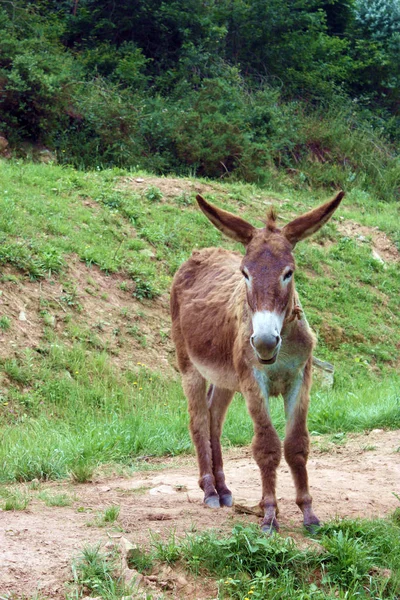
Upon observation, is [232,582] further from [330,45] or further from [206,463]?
[330,45]

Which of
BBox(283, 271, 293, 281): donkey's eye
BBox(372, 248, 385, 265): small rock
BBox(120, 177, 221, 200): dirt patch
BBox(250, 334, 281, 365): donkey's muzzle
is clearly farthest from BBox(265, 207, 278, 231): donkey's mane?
BBox(372, 248, 385, 265): small rock

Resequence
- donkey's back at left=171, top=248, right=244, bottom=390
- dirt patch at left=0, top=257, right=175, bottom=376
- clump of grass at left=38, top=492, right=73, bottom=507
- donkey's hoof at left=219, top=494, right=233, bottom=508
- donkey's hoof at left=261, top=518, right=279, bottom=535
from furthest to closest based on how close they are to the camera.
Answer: dirt patch at left=0, top=257, right=175, bottom=376 → donkey's hoof at left=219, top=494, right=233, bottom=508 → donkey's back at left=171, top=248, right=244, bottom=390 → clump of grass at left=38, top=492, right=73, bottom=507 → donkey's hoof at left=261, top=518, right=279, bottom=535

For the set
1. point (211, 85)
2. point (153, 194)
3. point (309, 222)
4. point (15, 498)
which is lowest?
point (153, 194)

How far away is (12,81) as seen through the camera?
52.9 feet

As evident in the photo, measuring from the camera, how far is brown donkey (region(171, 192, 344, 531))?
4.62 metres

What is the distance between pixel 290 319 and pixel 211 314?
3.34 feet

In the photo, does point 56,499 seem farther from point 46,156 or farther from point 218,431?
point 46,156

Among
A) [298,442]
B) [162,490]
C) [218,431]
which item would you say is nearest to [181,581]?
[298,442]

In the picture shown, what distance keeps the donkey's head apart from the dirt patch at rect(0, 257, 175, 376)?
5.41 metres

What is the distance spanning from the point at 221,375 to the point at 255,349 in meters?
1.20

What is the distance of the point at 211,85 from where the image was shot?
20297mm

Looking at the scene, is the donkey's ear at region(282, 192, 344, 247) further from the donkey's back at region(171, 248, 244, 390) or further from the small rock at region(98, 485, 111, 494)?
the small rock at region(98, 485, 111, 494)

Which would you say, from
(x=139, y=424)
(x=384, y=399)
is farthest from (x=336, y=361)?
(x=139, y=424)

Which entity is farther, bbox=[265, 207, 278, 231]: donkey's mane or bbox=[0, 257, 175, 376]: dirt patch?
bbox=[0, 257, 175, 376]: dirt patch
